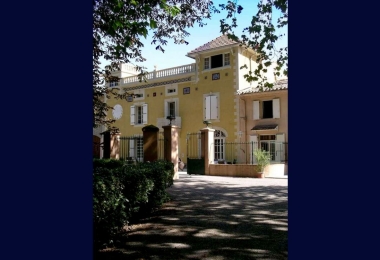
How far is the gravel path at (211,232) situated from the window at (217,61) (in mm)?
13267

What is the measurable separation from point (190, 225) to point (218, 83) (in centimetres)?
1554

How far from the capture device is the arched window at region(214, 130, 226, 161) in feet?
62.9

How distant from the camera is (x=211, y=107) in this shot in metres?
20.1

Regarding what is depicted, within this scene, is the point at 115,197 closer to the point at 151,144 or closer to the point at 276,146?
the point at 151,144

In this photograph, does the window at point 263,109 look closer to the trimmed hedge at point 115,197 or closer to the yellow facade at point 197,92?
the yellow facade at point 197,92

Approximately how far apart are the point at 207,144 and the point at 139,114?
1047 centimetres

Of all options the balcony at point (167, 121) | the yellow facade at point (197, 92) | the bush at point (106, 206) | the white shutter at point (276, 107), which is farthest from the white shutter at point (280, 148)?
the bush at point (106, 206)

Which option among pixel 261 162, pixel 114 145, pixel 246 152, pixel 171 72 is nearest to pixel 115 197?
pixel 114 145

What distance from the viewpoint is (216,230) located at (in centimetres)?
498

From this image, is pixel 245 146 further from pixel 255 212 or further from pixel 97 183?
pixel 97 183

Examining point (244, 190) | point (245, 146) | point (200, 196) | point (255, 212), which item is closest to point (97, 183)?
point (255, 212)

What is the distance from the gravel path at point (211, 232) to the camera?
3.95 m

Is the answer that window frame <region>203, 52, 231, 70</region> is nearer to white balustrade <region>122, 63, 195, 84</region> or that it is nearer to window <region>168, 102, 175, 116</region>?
white balustrade <region>122, 63, 195, 84</region>

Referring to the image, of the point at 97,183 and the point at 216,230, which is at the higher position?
the point at 97,183
